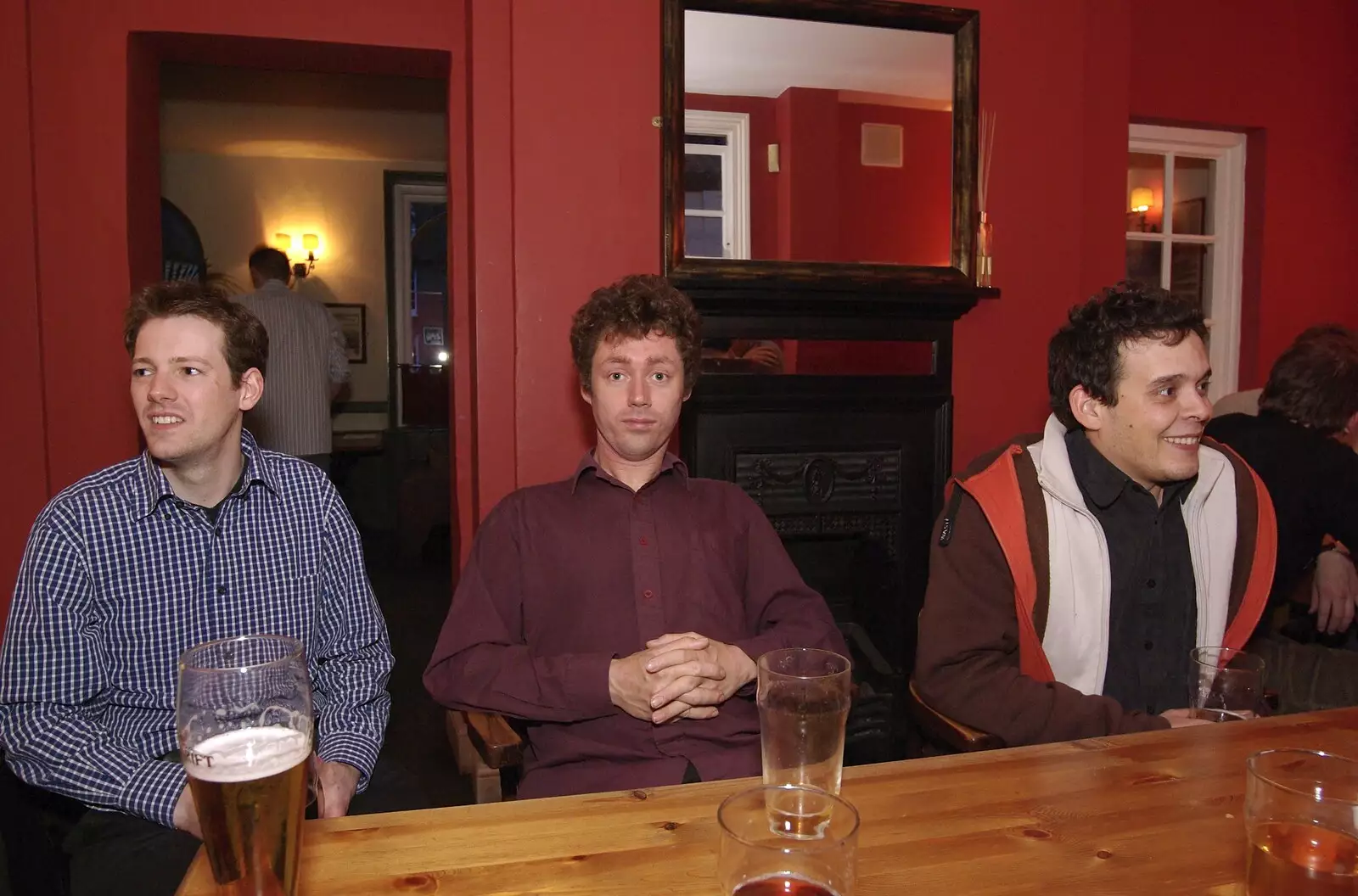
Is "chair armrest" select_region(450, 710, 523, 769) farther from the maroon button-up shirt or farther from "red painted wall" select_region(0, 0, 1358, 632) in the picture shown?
"red painted wall" select_region(0, 0, 1358, 632)

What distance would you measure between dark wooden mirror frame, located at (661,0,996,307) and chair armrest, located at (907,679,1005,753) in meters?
1.45

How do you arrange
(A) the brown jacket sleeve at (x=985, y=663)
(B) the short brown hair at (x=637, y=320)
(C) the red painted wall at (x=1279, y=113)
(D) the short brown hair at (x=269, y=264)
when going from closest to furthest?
(A) the brown jacket sleeve at (x=985, y=663)
(B) the short brown hair at (x=637, y=320)
(C) the red painted wall at (x=1279, y=113)
(D) the short brown hair at (x=269, y=264)

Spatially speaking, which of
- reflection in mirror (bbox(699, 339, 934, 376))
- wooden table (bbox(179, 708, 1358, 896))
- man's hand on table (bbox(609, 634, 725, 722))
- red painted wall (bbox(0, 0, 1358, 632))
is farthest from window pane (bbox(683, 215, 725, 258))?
wooden table (bbox(179, 708, 1358, 896))

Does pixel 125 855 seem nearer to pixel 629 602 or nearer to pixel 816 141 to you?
pixel 629 602

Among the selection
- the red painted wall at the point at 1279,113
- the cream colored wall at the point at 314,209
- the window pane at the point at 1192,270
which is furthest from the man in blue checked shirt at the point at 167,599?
the cream colored wall at the point at 314,209

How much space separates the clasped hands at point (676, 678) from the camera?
1.41 m

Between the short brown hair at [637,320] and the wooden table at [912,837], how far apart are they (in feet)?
3.42

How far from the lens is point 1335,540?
2.40 metres

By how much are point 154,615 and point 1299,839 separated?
1.54 m

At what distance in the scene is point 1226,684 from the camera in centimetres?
122

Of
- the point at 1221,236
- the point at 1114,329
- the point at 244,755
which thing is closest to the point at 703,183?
the point at 1114,329

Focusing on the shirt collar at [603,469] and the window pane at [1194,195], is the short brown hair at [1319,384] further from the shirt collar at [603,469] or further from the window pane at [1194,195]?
the window pane at [1194,195]

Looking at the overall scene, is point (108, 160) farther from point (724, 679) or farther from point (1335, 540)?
point (1335, 540)

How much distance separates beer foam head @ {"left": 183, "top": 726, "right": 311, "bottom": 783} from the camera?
2.22 ft
